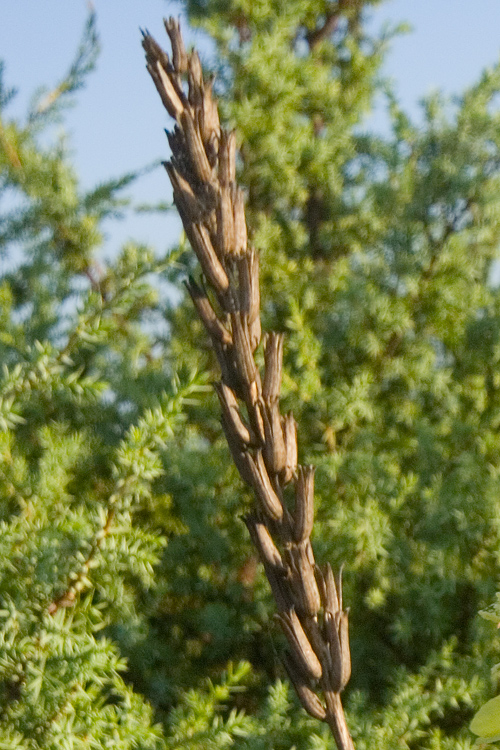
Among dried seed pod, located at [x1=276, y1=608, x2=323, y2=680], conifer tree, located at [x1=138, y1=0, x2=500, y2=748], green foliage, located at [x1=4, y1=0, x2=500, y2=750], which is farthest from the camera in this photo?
conifer tree, located at [x1=138, y1=0, x2=500, y2=748]

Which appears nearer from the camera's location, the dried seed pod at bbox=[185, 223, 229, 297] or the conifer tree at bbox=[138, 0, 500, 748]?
the dried seed pod at bbox=[185, 223, 229, 297]

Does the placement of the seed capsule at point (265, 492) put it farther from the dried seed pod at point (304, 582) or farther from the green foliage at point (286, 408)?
the green foliage at point (286, 408)

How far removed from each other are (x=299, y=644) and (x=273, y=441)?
0.35 ft

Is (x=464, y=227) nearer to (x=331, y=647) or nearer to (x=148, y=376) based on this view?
(x=148, y=376)

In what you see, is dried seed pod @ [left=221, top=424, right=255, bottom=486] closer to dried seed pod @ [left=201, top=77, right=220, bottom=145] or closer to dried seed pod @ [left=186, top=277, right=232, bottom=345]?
dried seed pod @ [left=186, top=277, right=232, bottom=345]

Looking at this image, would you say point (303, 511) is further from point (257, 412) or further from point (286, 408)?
point (286, 408)

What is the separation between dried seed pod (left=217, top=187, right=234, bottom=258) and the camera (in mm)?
430

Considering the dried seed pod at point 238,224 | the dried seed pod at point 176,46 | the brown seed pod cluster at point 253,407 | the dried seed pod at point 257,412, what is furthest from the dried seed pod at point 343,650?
the dried seed pod at point 176,46

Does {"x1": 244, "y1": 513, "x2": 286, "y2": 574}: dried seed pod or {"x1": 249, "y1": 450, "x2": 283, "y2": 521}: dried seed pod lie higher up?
{"x1": 249, "y1": 450, "x2": 283, "y2": 521}: dried seed pod

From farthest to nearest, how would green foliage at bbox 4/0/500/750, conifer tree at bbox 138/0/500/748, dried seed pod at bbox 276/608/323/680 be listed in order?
conifer tree at bbox 138/0/500/748
green foliage at bbox 4/0/500/750
dried seed pod at bbox 276/608/323/680

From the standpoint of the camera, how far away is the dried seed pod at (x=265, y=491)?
406 mm

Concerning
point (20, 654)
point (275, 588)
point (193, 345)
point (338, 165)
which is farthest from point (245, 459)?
point (338, 165)

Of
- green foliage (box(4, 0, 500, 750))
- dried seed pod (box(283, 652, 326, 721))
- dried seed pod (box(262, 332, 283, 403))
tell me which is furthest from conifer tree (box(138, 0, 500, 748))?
dried seed pod (box(262, 332, 283, 403))

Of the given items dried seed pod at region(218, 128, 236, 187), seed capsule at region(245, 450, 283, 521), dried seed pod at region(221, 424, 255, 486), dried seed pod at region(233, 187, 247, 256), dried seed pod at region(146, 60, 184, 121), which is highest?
dried seed pod at region(146, 60, 184, 121)
